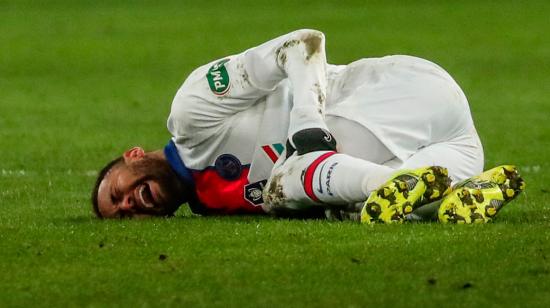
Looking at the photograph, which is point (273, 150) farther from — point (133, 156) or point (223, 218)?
point (133, 156)

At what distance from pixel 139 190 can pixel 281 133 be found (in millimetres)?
844

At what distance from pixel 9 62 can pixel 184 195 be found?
1598 cm

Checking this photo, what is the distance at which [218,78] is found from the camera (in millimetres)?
8664

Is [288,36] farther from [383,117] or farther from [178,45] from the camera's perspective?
[178,45]

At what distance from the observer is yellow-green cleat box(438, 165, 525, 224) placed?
799 cm

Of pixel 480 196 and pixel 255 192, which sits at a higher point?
pixel 480 196

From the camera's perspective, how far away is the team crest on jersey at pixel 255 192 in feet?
28.4

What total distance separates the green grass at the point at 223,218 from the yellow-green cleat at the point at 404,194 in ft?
0.32

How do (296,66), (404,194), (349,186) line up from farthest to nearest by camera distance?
(296,66) < (349,186) < (404,194)

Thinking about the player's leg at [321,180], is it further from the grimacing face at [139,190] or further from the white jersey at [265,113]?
the grimacing face at [139,190]

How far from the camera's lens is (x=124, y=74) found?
23.0m

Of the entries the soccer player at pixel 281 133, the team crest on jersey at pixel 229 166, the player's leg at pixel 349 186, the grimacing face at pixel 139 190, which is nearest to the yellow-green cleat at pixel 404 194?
the player's leg at pixel 349 186

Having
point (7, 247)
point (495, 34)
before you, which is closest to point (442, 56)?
point (495, 34)

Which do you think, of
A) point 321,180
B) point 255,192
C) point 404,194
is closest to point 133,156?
point 255,192
